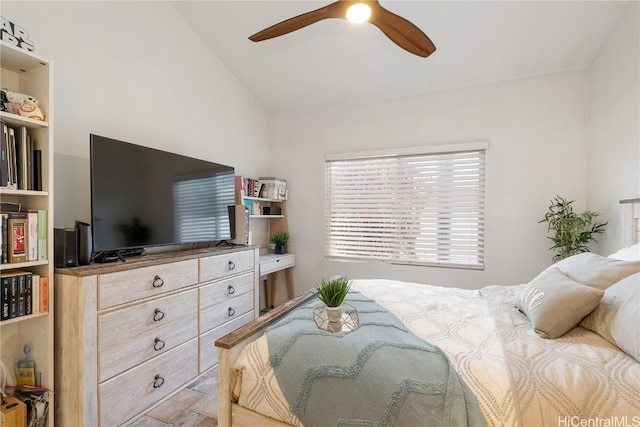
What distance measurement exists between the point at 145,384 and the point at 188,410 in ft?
1.04

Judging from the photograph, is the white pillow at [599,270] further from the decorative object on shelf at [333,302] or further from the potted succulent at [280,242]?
the potted succulent at [280,242]

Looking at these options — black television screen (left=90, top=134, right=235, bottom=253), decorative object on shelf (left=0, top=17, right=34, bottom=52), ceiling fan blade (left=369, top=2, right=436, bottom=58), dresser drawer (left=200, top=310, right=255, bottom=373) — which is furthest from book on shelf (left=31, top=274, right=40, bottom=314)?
ceiling fan blade (left=369, top=2, right=436, bottom=58)

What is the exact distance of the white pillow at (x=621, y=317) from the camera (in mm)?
1072

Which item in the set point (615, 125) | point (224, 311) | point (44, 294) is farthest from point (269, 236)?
point (615, 125)

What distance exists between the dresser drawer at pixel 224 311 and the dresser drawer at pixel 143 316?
141mm

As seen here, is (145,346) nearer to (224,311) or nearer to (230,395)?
(224,311)

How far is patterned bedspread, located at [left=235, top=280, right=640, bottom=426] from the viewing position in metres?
0.92

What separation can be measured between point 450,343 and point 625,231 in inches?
71.1

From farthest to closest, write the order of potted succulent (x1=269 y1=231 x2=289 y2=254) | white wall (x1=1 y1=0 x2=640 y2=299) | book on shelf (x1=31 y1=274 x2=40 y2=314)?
potted succulent (x1=269 y1=231 x2=289 y2=254) → white wall (x1=1 y1=0 x2=640 y2=299) → book on shelf (x1=31 y1=274 x2=40 y2=314)

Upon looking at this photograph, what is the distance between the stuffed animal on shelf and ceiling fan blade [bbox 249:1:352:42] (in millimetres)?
1184

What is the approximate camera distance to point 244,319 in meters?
2.79

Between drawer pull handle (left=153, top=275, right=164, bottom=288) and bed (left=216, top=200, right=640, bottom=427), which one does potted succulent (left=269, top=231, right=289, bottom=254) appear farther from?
bed (left=216, top=200, right=640, bottom=427)

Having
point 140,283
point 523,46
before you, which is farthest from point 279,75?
point 140,283

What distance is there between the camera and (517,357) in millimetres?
1109
